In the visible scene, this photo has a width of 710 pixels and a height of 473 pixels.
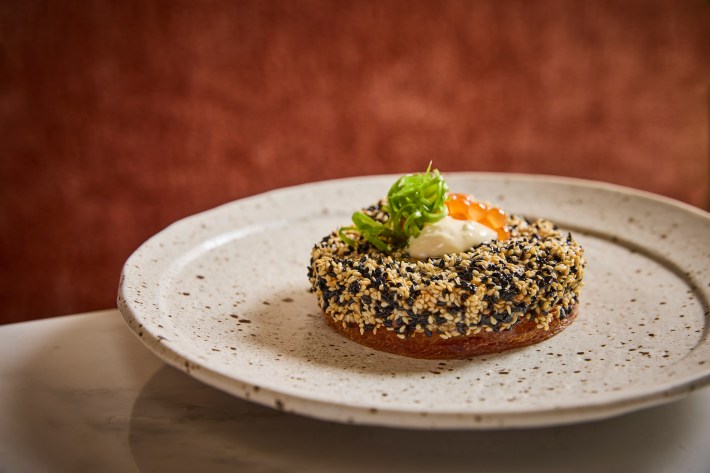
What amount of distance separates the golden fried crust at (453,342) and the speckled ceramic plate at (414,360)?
0.09ft

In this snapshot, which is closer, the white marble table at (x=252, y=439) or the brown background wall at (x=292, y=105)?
the white marble table at (x=252, y=439)

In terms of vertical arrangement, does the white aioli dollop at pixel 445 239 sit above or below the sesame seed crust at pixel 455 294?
above

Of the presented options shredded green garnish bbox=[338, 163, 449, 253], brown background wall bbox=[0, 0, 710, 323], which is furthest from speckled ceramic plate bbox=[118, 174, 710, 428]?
brown background wall bbox=[0, 0, 710, 323]

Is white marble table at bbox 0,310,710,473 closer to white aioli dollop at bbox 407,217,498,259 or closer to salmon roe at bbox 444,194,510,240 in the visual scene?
white aioli dollop at bbox 407,217,498,259

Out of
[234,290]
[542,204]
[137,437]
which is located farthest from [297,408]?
[542,204]

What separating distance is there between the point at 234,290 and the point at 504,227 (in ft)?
2.61

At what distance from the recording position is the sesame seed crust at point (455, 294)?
1708 millimetres

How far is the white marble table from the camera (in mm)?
1447

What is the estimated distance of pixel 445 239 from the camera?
6.18ft

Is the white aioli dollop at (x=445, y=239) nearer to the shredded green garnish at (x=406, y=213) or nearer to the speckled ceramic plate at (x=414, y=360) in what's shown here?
the shredded green garnish at (x=406, y=213)

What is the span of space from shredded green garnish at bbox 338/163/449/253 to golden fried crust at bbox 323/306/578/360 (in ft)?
0.89

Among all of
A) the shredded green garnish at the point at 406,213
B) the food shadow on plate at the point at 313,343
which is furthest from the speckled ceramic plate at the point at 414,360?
the shredded green garnish at the point at 406,213

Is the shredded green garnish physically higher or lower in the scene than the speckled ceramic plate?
higher

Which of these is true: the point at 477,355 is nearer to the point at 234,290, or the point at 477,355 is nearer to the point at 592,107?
the point at 234,290
